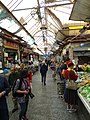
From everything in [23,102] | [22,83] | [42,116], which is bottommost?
[42,116]

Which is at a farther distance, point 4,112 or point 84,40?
point 84,40

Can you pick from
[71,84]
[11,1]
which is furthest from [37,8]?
[71,84]

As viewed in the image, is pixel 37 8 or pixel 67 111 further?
pixel 37 8

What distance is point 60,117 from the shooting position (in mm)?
6078

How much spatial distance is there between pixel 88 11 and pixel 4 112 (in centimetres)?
307

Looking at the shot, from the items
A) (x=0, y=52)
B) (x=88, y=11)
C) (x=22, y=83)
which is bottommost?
(x=22, y=83)

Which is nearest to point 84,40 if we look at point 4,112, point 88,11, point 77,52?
point 77,52

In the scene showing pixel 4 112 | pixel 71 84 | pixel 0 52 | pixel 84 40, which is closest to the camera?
pixel 4 112

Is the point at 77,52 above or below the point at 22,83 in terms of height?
above

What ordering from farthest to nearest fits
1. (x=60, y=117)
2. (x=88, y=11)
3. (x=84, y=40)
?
(x=84, y=40)
(x=60, y=117)
(x=88, y=11)

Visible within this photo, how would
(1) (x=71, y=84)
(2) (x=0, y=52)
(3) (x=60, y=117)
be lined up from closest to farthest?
(3) (x=60, y=117)
(1) (x=71, y=84)
(2) (x=0, y=52)

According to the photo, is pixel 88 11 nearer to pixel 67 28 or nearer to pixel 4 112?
pixel 4 112

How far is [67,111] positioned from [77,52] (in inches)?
388

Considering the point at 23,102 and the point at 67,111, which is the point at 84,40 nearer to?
the point at 67,111
